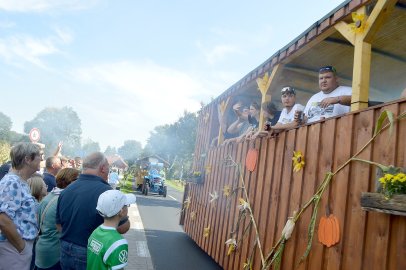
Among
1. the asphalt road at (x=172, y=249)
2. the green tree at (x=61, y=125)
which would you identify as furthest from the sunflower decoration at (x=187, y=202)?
the green tree at (x=61, y=125)

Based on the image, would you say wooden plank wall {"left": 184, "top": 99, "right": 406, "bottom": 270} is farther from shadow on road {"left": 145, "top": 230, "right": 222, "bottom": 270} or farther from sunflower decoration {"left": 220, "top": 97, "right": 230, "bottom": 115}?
sunflower decoration {"left": 220, "top": 97, "right": 230, "bottom": 115}

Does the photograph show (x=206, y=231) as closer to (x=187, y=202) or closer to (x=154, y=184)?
(x=187, y=202)

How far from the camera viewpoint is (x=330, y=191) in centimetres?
321

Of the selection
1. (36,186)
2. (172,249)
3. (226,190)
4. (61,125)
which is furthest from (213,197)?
(61,125)

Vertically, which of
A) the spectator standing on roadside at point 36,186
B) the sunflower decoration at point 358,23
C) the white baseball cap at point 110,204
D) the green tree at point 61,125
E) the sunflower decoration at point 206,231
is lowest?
the sunflower decoration at point 206,231

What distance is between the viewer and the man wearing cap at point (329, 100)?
12.3 ft

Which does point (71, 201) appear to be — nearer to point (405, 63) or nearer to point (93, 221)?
point (93, 221)

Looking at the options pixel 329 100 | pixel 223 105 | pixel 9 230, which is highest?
pixel 223 105

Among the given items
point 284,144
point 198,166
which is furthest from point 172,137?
point 284,144

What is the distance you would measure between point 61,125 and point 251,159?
330ft

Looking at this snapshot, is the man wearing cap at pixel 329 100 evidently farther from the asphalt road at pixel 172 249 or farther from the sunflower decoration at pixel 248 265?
the asphalt road at pixel 172 249

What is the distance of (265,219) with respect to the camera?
4.43 meters

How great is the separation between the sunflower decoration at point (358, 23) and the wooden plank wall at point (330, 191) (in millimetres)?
885

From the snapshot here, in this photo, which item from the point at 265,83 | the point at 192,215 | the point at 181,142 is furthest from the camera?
the point at 181,142
